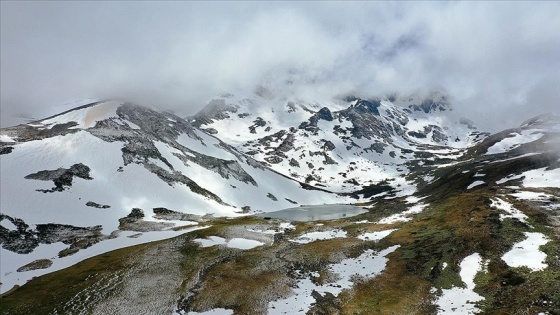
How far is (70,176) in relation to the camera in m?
129

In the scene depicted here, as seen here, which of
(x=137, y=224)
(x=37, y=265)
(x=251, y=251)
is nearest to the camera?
(x=251, y=251)

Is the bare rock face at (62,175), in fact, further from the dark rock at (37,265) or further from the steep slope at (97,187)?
the dark rock at (37,265)

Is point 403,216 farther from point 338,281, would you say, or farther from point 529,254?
point 338,281

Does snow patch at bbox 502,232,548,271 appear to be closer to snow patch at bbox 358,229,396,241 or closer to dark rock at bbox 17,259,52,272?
snow patch at bbox 358,229,396,241

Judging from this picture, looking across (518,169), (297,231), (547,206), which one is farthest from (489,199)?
(518,169)

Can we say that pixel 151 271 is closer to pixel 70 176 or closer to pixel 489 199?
pixel 489 199

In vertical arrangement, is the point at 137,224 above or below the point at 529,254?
above

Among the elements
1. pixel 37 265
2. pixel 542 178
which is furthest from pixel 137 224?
pixel 542 178

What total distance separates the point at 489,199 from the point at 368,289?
163 ft

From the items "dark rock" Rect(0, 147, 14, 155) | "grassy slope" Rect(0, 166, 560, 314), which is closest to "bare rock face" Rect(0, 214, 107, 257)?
"grassy slope" Rect(0, 166, 560, 314)

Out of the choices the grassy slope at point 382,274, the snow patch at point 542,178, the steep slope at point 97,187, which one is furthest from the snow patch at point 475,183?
the steep slope at point 97,187

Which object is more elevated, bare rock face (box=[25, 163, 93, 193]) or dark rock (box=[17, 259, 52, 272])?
bare rock face (box=[25, 163, 93, 193])

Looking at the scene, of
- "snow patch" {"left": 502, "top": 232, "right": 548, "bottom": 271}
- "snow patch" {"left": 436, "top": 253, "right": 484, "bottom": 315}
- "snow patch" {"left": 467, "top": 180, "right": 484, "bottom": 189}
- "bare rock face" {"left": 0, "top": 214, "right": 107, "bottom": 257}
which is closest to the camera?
"snow patch" {"left": 436, "top": 253, "right": 484, "bottom": 315}

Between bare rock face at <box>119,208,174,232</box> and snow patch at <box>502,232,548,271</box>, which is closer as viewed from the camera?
snow patch at <box>502,232,548,271</box>
